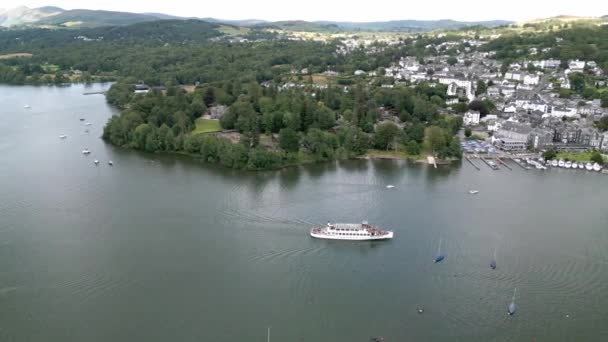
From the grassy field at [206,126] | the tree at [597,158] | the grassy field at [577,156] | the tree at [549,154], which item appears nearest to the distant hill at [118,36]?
the grassy field at [206,126]

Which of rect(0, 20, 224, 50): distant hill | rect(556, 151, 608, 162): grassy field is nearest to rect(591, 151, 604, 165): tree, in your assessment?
rect(556, 151, 608, 162): grassy field

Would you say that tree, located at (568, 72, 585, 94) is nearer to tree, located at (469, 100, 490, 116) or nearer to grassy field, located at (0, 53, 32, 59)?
tree, located at (469, 100, 490, 116)

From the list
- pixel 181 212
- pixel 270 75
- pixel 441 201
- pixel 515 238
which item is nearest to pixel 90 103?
pixel 270 75

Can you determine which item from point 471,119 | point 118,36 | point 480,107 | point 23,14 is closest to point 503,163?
point 471,119

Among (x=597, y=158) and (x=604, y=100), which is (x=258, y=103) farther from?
(x=604, y=100)

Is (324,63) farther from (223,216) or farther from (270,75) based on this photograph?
(223,216)

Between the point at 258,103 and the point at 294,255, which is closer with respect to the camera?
the point at 294,255
